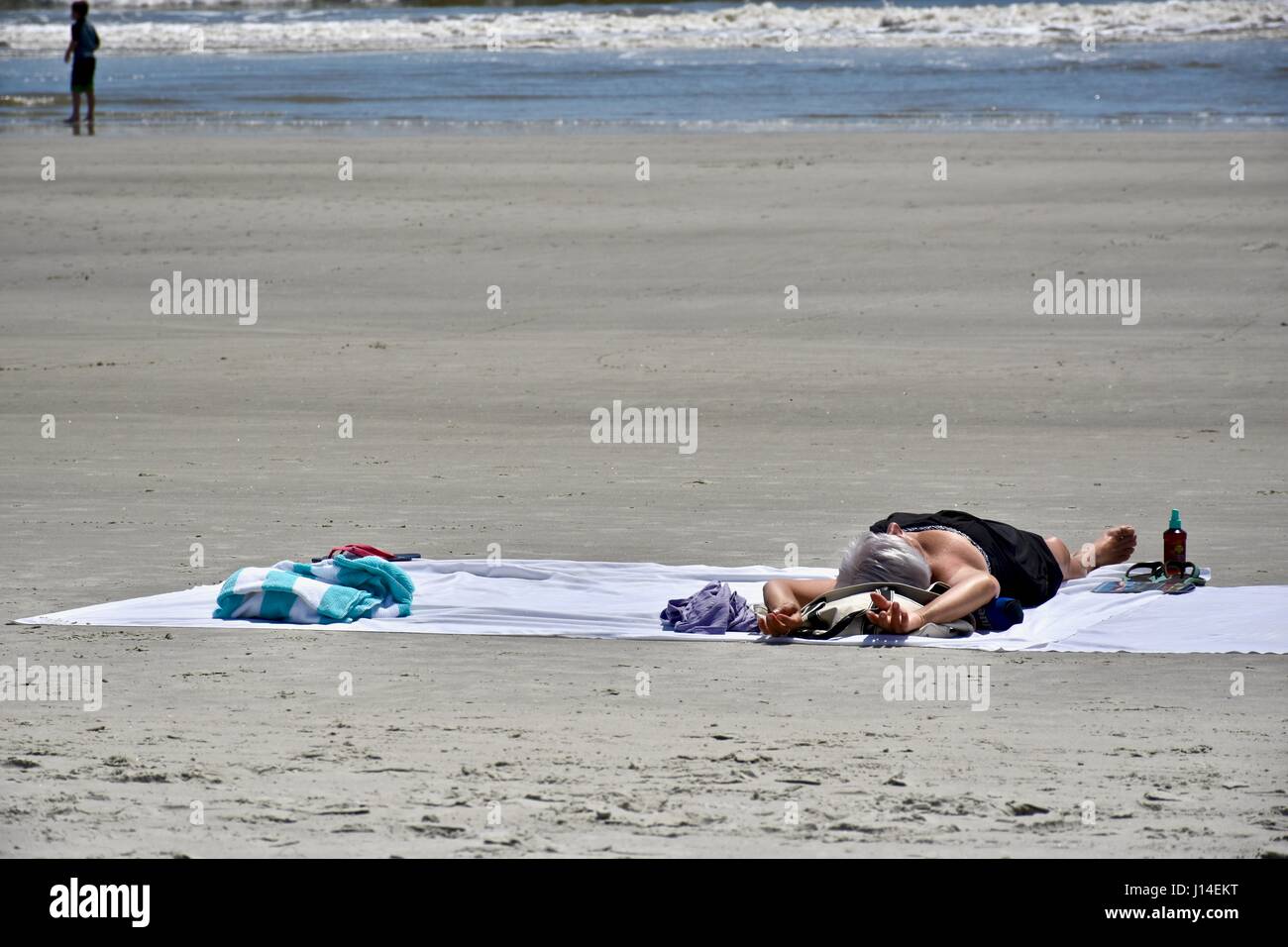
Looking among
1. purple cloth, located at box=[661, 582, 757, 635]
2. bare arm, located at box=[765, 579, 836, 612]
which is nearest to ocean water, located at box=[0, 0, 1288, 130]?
bare arm, located at box=[765, 579, 836, 612]

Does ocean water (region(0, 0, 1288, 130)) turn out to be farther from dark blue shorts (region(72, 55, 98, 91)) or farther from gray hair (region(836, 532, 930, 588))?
gray hair (region(836, 532, 930, 588))

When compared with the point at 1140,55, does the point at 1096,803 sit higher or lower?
lower

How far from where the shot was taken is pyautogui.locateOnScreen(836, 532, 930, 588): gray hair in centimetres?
734

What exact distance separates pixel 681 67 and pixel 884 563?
102 ft

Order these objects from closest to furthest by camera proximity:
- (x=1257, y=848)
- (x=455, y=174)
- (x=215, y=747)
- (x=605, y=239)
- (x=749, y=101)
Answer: (x=1257, y=848) < (x=215, y=747) < (x=605, y=239) < (x=455, y=174) < (x=749, y=101)

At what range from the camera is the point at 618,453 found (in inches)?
448

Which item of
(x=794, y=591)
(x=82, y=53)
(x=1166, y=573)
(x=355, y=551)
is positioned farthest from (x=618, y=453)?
(x=82, y=53)

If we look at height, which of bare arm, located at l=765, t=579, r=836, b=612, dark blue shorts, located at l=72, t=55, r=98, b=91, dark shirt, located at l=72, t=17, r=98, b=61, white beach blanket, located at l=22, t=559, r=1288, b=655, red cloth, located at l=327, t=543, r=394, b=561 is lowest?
white beach blanket, located at l=22, t=559, r=1288, b=655

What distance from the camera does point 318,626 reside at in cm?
735

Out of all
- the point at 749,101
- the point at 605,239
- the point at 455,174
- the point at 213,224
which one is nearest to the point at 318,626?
the point at 605,239

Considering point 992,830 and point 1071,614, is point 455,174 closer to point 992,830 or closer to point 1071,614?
point 1071,614

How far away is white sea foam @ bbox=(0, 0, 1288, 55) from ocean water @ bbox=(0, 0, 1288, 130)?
4.7 inches

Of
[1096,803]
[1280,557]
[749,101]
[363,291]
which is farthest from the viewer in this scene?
[749,101]

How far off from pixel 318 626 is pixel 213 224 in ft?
43.9
